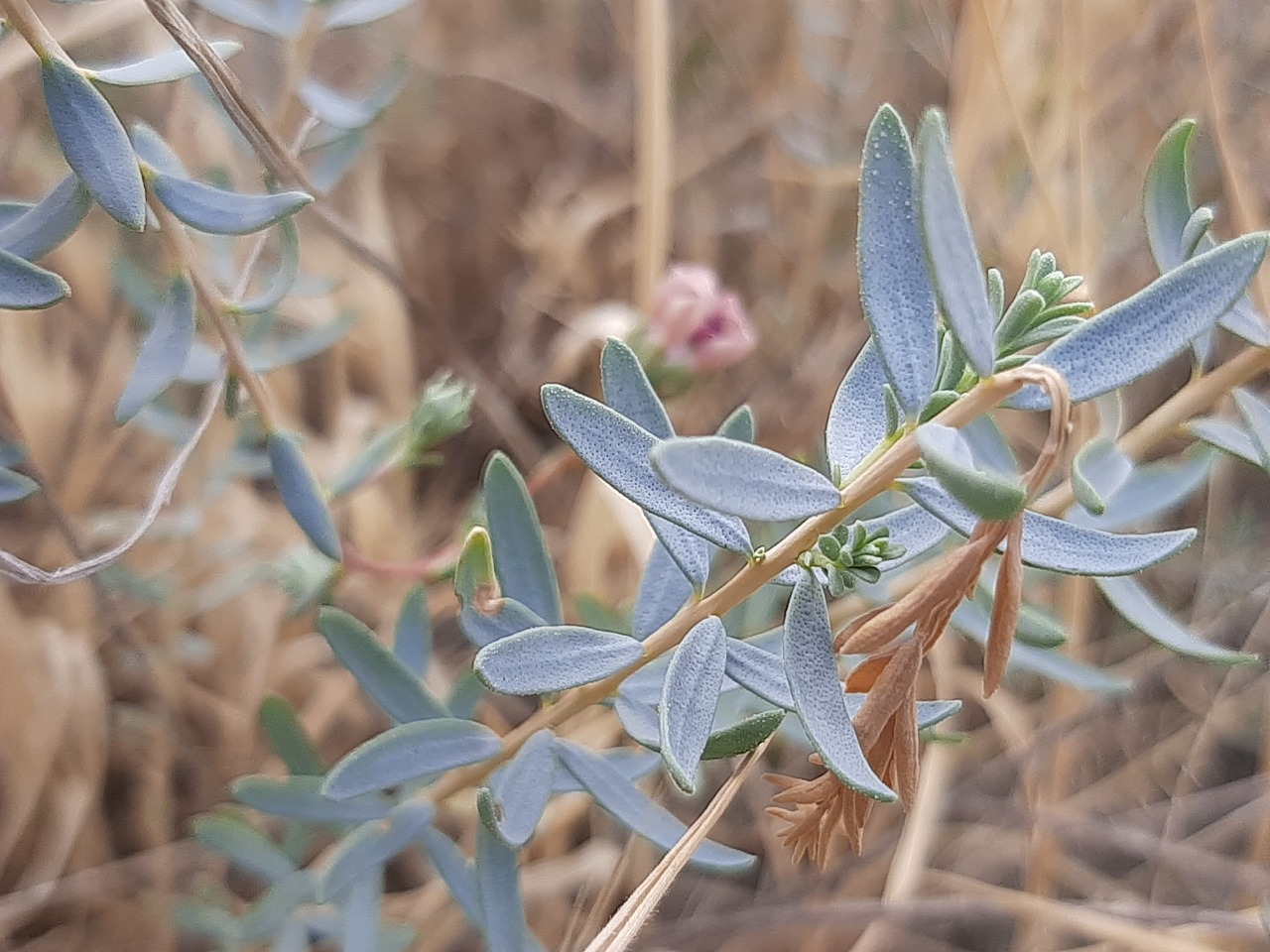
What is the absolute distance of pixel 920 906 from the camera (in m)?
0.52

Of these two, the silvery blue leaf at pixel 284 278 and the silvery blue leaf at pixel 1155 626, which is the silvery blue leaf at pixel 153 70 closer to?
the silvery blue leaf at pixel 284 278

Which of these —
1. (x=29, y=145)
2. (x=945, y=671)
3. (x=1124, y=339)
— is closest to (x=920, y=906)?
(x=945, y=671)

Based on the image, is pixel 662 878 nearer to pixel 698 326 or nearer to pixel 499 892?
pixel 499 892

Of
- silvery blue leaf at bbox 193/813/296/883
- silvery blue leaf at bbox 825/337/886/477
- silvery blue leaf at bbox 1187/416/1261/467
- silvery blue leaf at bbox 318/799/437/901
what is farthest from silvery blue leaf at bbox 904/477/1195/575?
silvery blue leaf at bbox 193/813/296/883

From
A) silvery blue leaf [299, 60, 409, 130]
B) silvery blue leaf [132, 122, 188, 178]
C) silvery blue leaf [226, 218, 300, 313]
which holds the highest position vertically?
silvery blue leaf [299, 60, 409, 130]

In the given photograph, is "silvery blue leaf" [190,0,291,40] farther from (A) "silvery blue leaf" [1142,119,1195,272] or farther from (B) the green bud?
(A) "silvery blue leaf" [1142,119,1195,272]

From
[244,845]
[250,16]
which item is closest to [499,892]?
[244,845]

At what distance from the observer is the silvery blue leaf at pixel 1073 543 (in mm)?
259

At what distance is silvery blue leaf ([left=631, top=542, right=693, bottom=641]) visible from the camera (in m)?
0.35

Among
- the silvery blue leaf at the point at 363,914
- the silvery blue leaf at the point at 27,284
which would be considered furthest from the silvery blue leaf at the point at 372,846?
the silvery blue leaf at the point at 27,284

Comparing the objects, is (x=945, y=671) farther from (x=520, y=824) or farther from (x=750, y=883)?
(x=520, y=824)

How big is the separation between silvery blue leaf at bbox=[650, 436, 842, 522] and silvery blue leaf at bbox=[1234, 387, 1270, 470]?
0.19 metres

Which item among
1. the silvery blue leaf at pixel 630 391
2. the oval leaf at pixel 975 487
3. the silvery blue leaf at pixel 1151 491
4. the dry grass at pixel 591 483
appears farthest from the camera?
the dry grass at pixel 591 483

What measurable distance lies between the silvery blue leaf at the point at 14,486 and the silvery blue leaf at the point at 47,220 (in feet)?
0.26
